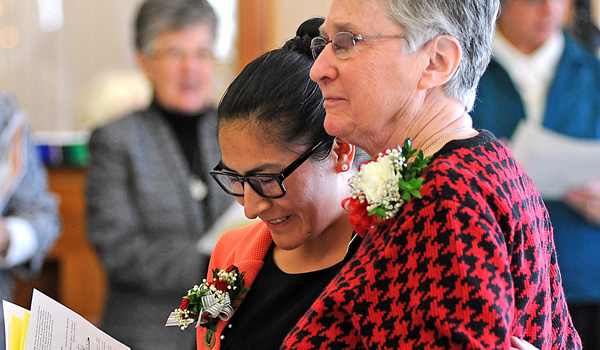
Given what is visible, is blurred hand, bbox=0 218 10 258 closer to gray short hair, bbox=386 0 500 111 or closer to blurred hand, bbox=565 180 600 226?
gray short hair, bbox=386 0 500 111

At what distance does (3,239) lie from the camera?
246cm

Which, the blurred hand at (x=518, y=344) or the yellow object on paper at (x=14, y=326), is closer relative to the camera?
the blurred hand at (x=518, y=344)

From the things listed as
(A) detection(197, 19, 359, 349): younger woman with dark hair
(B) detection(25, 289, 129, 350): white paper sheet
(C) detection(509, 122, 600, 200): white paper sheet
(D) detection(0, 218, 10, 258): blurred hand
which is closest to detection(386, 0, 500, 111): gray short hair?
(A) detection(197, 19, 359, 349): younger woman with dark hair

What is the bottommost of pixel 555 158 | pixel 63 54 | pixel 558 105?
pixel 63 54

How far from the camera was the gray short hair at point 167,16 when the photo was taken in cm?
289

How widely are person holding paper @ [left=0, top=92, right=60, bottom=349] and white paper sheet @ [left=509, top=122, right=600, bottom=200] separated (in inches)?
68.7

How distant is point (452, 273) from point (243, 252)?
722 mm

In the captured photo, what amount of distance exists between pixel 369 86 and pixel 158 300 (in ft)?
6.14

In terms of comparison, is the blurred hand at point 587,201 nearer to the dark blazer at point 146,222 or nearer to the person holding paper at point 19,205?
the dark blazer at point 146,222

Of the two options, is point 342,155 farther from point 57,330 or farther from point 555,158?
point 555,158

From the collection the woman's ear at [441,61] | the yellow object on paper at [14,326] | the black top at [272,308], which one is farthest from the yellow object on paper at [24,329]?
the woman's ear at [441,61]

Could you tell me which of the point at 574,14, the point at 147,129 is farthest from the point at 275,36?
the point at 574,14

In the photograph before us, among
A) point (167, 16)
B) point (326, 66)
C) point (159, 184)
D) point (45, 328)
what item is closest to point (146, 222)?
point (159, 184)

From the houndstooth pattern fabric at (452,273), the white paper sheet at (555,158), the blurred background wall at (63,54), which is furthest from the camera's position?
the blurred background wall at (63,54)
